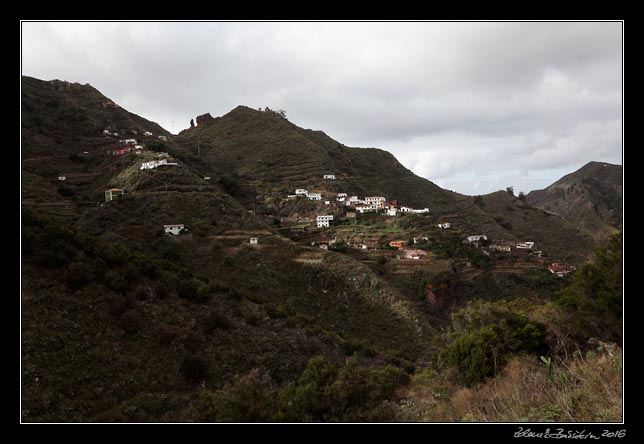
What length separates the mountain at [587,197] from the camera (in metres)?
68.0

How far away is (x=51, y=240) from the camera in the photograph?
1156 centimetres

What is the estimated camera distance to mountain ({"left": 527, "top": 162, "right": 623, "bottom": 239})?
6800 cm

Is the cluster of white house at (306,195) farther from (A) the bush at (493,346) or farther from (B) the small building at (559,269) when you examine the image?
(A) the bush at (493,346)

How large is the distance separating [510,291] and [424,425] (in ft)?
108

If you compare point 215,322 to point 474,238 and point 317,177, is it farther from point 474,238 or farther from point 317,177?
point 317,177

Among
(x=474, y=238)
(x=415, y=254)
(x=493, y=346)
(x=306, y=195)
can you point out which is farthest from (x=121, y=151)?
(x=493, y=346)

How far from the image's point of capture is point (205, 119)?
8219 centimetres

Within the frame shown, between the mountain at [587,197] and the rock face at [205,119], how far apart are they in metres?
81.8

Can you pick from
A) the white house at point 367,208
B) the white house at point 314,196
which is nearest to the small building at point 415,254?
the white house at point 367,208

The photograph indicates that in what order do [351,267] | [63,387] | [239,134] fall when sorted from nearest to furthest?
[63,387] < [351,267] < [239,134]

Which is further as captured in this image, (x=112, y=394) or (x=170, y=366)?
(x=170, y=366)

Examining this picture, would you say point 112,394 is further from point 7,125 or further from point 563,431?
point 563,431

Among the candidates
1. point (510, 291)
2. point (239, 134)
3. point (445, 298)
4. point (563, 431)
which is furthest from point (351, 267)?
point (239, 134)

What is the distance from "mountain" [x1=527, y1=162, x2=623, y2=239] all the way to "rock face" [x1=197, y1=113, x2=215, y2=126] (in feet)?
268
